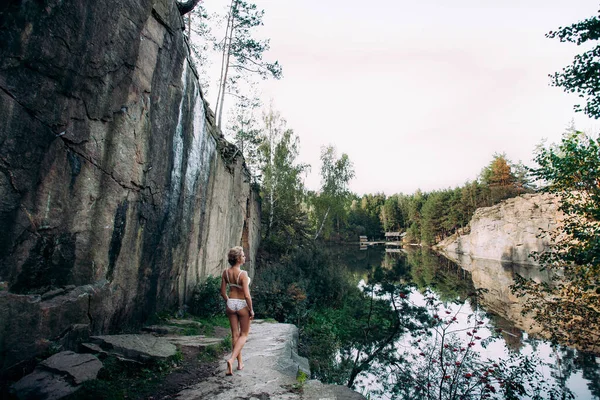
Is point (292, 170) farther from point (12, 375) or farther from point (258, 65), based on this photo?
point (12, 375)

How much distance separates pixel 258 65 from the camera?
1723 centimetres

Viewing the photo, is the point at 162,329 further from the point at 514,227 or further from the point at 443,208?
the point at 443,208

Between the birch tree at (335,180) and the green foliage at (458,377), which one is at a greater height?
the birch tree at (335,180)

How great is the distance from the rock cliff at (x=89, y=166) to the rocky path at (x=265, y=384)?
1786 mm

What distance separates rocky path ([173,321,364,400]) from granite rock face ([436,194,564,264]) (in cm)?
2887

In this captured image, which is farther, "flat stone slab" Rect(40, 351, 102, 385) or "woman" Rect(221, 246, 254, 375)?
"woman" Rect(221, 246, 254, 375)

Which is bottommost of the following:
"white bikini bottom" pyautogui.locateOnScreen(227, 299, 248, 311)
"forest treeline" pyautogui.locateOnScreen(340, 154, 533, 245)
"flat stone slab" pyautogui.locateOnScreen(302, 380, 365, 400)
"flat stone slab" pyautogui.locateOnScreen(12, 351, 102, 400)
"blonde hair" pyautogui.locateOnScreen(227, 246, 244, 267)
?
"flat stone slab" pyautogui.locateOnScreen(302, 380, 365, 400)

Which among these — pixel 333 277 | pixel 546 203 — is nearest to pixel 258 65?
pixel 333 277

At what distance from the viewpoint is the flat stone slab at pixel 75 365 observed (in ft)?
10.5

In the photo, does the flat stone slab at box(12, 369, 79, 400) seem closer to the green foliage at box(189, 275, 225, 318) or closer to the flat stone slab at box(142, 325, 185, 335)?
the flat stone slab at box(142, 325, 185, 335)

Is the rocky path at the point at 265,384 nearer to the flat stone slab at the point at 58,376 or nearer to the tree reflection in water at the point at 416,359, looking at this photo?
the flat stone slab at the point at 58,376

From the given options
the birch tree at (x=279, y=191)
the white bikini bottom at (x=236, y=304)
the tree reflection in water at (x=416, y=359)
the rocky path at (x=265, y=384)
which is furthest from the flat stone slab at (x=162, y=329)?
the birch tree at (x=279, y=191)

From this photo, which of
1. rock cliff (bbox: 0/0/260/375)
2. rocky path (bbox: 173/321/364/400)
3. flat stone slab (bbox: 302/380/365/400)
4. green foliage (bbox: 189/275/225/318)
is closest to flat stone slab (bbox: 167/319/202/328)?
rock cliff (bbox: 0/0/260/375)

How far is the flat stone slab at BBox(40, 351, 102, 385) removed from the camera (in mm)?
3203
